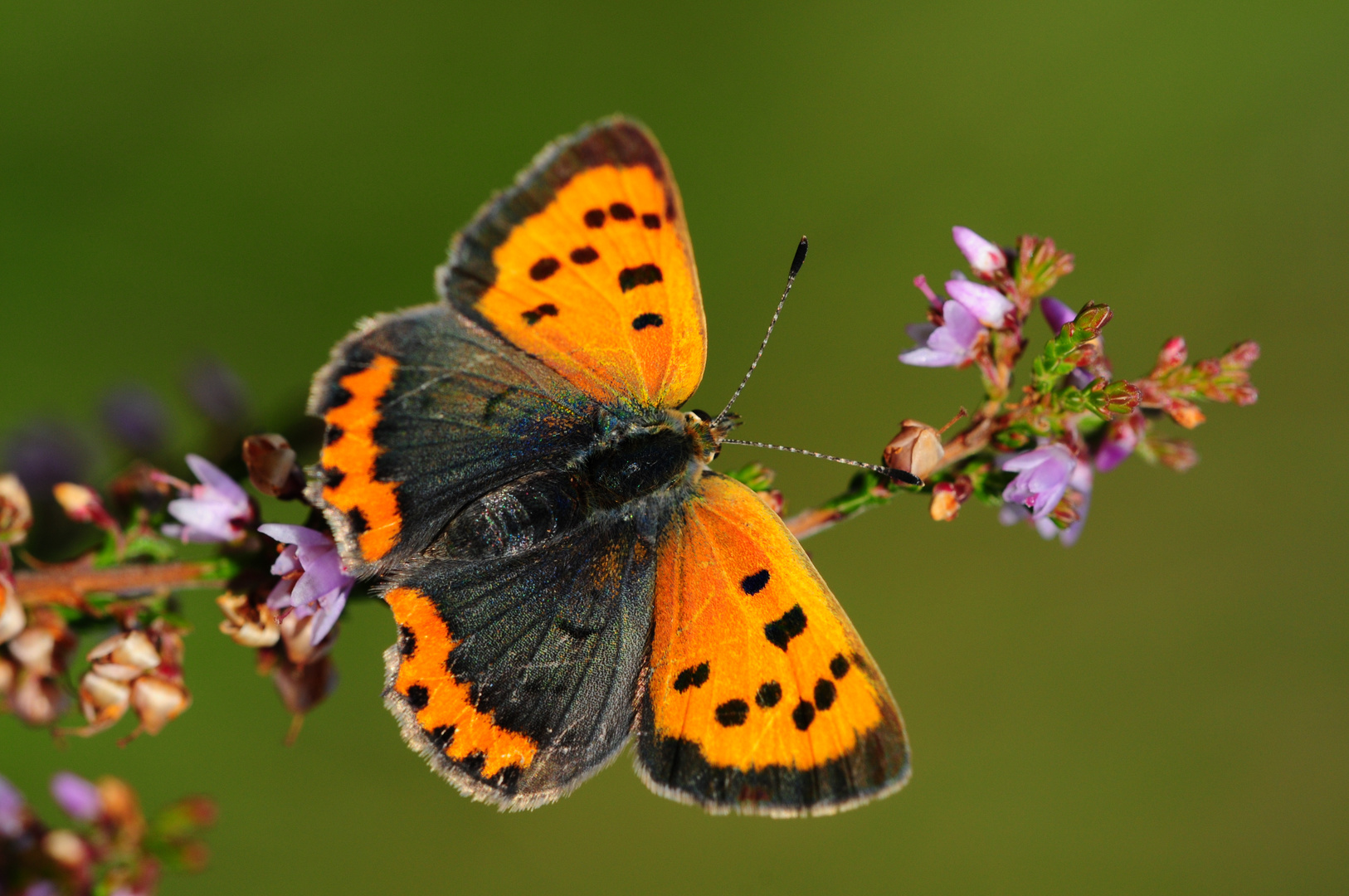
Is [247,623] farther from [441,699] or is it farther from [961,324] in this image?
[961,324]

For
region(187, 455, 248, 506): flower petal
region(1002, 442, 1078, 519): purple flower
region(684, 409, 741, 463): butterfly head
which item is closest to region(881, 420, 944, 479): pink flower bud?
region(1002, 442, 1078, 519): purple flower

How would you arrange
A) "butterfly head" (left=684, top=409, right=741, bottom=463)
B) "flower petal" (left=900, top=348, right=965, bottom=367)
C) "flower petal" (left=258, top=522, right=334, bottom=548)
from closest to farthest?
"flower petal" (left=258, top=522, right=334, bottom=548) < "flower petal" (left=900, top=348, right=965, bottom=367) < "butterfly head" (left=684, top=409, right=741, bottom=463)

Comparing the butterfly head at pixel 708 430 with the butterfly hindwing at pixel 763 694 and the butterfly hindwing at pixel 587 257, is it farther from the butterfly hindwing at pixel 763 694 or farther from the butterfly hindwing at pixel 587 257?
the butterfly hindwing at pixel 763 694

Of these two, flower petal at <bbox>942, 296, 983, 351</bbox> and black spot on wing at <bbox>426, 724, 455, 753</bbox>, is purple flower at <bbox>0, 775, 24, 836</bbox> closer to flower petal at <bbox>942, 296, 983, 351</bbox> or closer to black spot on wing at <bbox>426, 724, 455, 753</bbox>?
black spot on wing at <bbox>426, 724, 455, 753</bbox>

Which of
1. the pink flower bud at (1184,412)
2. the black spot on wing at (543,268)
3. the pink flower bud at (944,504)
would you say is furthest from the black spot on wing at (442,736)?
the pink flower bud at (1184,412)

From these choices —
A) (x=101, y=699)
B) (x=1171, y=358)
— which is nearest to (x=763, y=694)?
(x=1171, y=358)

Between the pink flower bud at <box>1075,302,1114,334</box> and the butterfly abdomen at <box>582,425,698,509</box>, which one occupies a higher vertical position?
the pink flower bud at <box>1075,302,1114,334</box>
